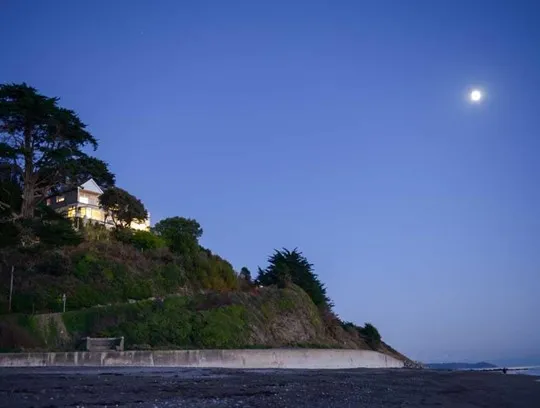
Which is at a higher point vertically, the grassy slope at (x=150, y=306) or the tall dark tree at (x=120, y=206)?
the tall dark tree at (x=120, y=206)

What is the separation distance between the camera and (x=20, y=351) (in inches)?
822

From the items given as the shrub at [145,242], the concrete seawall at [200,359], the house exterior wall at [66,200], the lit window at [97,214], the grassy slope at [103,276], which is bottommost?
the concrete seawall at [200,359]

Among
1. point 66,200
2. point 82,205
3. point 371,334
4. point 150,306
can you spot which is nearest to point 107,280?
point 150,306

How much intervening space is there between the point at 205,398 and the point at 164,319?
18.6 metres

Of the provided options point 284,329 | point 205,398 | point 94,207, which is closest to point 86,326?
point 284,329

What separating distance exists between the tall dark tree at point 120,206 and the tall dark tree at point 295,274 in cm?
1336

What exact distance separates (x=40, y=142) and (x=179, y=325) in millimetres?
21841

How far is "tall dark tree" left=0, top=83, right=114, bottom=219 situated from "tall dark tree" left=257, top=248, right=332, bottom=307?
1615cm

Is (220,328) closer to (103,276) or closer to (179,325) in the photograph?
(179,325)

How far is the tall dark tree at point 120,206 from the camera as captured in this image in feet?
164

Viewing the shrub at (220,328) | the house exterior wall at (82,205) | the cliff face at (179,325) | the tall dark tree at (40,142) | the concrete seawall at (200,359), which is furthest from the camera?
the house exterior wall at (82,205)

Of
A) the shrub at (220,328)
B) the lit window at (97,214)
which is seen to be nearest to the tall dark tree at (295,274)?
the shrub at (220,328)

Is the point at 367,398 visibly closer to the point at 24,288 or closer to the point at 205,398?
the point at 205,398

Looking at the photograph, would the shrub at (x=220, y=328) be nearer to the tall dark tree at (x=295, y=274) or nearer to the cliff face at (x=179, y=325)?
the cliff face at (x=179, y=325)
